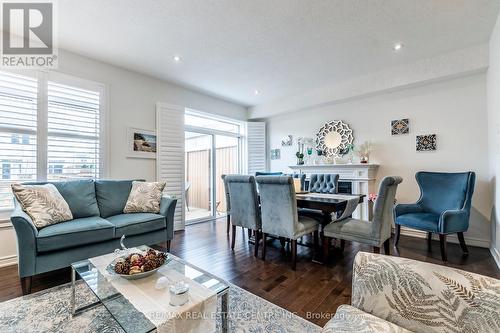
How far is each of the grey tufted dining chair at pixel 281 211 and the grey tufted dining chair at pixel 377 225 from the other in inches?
14.2

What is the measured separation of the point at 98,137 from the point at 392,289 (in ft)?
12.8

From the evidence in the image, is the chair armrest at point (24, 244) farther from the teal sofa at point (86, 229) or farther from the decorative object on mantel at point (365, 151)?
the decorative object on mantel at point (365, 151)

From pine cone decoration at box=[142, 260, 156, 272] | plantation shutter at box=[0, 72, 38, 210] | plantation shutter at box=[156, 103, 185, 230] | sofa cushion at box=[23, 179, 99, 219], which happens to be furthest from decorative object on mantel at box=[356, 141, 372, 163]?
plantation shutter at box=[0, 72, 38, 210]

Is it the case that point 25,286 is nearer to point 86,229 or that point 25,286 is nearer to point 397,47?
point 86,229

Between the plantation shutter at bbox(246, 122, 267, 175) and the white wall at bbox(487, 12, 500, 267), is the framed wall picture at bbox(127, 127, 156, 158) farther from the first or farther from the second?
the white wall at bbox(487, 12, 500, 267)

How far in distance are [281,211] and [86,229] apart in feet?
6.61

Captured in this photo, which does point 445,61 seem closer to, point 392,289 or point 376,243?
point 376,243

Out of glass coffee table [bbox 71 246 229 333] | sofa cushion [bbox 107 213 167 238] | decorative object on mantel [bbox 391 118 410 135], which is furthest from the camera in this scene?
decorative object on mantel [bbox 391 118 410 135]

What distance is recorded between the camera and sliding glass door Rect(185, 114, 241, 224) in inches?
195

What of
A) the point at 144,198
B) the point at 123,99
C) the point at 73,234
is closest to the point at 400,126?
the point at 144,198

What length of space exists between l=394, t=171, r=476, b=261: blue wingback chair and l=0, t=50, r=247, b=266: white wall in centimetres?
400

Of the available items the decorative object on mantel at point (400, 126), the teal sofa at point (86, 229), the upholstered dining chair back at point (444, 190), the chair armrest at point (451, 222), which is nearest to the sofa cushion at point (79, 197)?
the teal sofa at point (86, 229)

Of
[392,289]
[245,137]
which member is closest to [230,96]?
[245,137]

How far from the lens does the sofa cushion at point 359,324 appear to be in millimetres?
950
